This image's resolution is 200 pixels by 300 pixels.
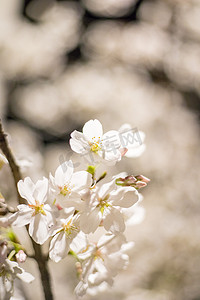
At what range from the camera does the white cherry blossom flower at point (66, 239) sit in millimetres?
417

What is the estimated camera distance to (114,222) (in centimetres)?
42

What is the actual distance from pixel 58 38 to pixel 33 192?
5.16 feet

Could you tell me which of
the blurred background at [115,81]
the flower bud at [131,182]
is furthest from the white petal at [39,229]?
the blurred background at [115,81]

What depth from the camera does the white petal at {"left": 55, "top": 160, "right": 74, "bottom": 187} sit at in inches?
16.4

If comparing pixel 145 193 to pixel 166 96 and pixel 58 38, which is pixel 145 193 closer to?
pixel 166 96

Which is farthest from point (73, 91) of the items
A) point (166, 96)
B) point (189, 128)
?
point (189, 128)

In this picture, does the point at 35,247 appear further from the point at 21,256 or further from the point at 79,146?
the point at 79,146

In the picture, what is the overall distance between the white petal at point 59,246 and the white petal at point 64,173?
0.06m

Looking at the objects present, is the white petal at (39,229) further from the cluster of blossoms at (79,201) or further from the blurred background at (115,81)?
the blurred background at (115,81)

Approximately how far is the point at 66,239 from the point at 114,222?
6 cm

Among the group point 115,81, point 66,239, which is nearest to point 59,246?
point 66,239

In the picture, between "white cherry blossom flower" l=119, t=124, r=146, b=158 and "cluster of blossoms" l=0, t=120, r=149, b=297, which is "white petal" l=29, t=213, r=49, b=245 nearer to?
"cluster of blossoms" l=0, t=120, r=149, b=297

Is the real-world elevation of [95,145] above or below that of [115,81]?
above

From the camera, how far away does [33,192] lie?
0.41 metres
